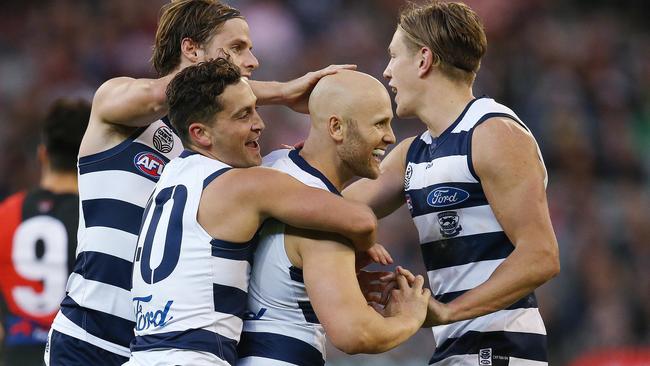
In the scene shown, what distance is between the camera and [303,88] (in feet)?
16.2

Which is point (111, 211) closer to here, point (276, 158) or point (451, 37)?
point (276, 158)

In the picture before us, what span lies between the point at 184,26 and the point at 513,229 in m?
2.08

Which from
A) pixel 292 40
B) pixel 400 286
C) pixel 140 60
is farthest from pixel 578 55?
pixel 400 286

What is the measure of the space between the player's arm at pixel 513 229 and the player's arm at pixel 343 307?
1.02 ft

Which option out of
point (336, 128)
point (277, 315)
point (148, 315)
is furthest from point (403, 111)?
point (148, 315)

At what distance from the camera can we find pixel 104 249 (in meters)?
5.30

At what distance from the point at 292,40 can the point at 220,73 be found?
8.35m

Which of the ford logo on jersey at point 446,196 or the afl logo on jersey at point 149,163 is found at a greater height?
the afl logo on jersey at point 149,163

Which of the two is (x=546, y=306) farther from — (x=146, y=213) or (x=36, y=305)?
(x=146, y=213)

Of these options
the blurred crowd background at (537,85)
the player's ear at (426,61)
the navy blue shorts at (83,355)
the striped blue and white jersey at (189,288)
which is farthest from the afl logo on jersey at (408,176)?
the blurred crowd background at (537,85)

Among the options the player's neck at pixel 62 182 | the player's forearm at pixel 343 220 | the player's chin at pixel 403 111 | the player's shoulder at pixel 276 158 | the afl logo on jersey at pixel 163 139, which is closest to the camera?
the player's forearm at pixel 343 220

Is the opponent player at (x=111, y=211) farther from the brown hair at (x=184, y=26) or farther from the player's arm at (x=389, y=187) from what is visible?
the player's arm at (x=389, y=187)

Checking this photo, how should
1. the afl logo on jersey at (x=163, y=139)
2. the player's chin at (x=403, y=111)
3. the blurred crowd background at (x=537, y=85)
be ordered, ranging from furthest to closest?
the blurred crowd background at (x=537, y=85) → the afl logo on jersey at (x=163, y=139) → the player's chin at (x=403, y=111)

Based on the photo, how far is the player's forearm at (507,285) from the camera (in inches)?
181
